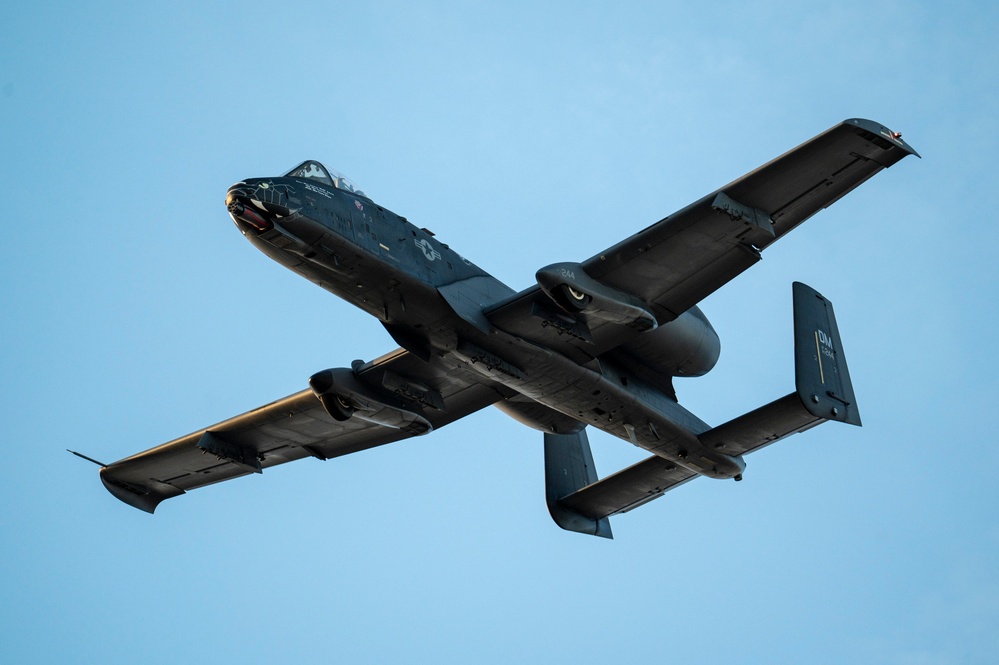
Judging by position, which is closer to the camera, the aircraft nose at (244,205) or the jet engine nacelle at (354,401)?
the aircraft nose at (244,205)

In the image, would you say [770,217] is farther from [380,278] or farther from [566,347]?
[380,278]

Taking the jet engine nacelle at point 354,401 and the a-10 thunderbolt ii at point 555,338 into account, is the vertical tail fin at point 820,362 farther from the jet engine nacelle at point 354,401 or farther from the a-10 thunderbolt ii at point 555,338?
the jet engine nacelle at point 354,401

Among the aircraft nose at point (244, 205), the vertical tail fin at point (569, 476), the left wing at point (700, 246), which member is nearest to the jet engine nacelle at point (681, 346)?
the left wing at point (700, 246)

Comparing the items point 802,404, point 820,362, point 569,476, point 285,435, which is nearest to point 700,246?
point 802,404

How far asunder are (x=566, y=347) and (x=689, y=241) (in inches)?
153

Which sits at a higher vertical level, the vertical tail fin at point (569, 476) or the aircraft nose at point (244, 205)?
the aircraft nose at point (244, 205)

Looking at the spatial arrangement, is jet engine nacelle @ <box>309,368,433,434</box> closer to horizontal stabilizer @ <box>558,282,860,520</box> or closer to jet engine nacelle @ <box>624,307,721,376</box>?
jet engine nacelle @ <box>624,307,721,376</box>

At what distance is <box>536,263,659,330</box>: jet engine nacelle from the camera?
25.9 m

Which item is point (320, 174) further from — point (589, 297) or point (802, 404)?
point (802, 404)

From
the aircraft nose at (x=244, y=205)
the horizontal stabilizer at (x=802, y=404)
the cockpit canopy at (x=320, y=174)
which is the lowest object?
the horizontal stabilizer at (x=802, y=404)

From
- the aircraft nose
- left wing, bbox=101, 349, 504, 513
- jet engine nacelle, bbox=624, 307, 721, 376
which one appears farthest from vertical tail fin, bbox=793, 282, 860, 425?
the aircraft nose

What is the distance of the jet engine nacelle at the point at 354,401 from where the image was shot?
2950cm

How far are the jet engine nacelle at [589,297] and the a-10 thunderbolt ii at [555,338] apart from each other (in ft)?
0.12

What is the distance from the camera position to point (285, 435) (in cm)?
3341
